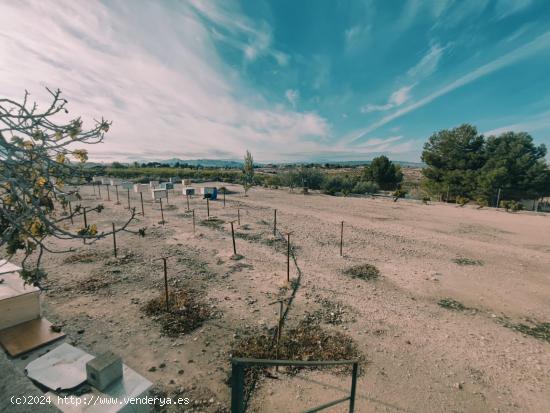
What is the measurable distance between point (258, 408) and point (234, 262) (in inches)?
221

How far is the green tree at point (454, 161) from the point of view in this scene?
27438 millimetres

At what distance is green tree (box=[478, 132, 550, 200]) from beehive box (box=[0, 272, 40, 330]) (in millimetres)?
30697

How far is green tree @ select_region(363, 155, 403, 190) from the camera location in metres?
37.7

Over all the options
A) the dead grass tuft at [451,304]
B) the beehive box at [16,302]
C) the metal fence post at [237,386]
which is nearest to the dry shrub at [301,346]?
the metal fence post at [237,386]

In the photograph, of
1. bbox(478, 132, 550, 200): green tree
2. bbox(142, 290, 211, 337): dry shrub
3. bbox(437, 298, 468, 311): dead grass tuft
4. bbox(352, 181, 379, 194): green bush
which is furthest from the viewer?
bbox(352, 181, 379, 194): green bush

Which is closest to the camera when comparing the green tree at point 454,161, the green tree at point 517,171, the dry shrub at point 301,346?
the dry shrub at point 301,346

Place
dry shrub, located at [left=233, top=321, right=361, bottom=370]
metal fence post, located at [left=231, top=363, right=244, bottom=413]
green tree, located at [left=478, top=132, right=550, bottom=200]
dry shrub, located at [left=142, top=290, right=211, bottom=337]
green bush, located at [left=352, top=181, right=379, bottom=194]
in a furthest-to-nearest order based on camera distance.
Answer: green bush, located at [left=352, top=181, right=379, bottom=194] < green tree, located at [left=478, top=132, right=550, bottom=200] < dry shrub, located at [left=142, top=290, right=211, bottom=337] < dry shrub, located at [left=233, top=321, right=361, bottom=370] < metal fence post, located at [left=231, top=363, right=244, bottom=413]

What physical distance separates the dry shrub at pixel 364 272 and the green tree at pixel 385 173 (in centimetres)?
3171

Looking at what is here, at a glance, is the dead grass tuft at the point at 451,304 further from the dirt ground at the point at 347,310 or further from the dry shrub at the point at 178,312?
the dry shrub at the point at 178,312

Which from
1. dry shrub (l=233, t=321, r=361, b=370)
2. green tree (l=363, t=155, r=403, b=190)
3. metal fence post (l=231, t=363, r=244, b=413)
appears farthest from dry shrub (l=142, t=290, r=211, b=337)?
green tree (l=363, t=155, r=403, b=190)

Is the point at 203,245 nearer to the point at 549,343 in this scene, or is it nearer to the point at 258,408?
the point at 258,408

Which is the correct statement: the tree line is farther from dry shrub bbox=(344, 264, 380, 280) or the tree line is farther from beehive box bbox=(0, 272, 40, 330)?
beehive box bbox=(0, 272, 40, 330)

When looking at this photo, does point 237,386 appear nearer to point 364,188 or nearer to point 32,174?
point 32,174

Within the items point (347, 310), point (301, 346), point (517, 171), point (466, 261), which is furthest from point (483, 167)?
point (301, 346)
